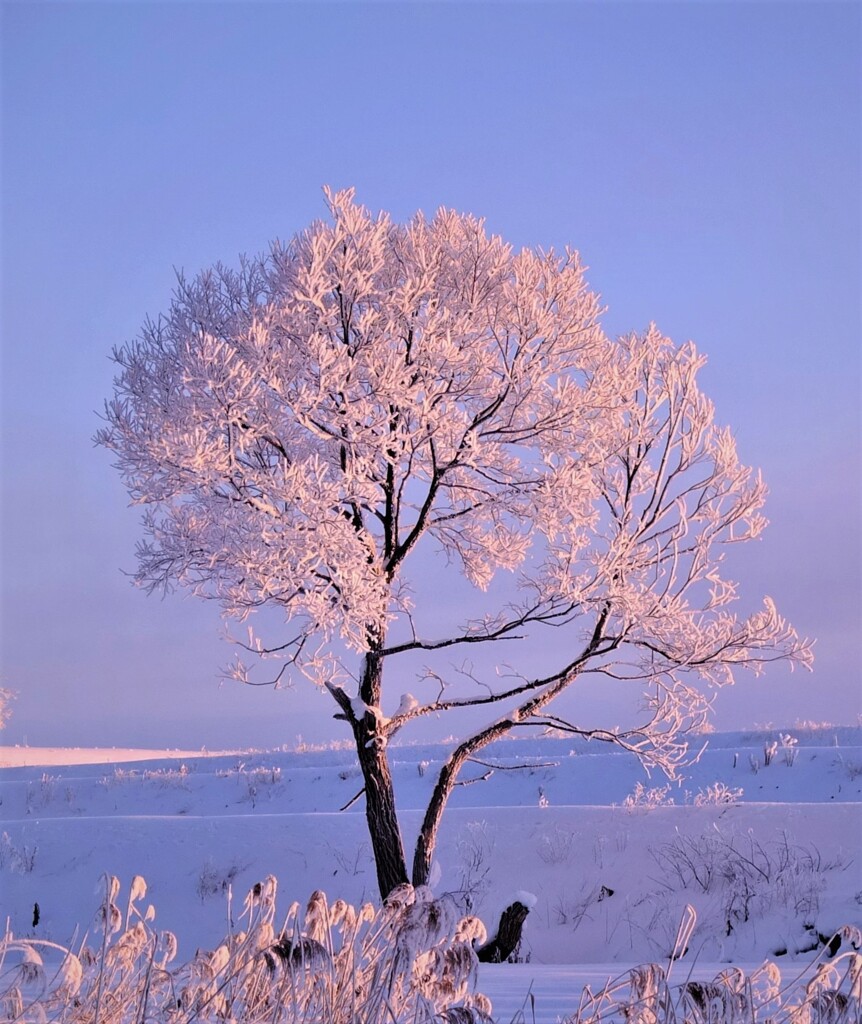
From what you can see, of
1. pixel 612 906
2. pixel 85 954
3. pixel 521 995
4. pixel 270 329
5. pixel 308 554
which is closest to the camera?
pixel 85 954

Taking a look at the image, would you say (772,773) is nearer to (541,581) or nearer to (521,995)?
(541,581)

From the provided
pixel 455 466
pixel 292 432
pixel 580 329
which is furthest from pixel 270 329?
pixel 580 329

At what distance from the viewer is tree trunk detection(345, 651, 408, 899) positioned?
11.1 metres

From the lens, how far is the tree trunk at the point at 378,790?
1112 centimetres

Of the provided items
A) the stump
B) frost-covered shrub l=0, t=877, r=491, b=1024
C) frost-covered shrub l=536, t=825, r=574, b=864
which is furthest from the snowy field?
frost-covered shrub l=0, t=877, r=491, b=1024

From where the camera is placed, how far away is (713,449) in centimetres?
1168

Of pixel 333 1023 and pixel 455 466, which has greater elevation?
pixel 455 466

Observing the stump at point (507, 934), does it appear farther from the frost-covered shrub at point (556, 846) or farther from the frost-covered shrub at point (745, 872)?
the frost-covered shrub at point (556, 846)

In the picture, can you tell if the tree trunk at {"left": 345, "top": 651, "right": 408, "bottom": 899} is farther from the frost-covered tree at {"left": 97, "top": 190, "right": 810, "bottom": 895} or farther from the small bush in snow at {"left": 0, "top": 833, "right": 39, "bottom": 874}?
the small bush in snow at {"left": 0, "top": 833, "right": 39, "bottom": 874}

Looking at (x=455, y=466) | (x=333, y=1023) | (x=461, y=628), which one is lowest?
(x=333, y=1023)

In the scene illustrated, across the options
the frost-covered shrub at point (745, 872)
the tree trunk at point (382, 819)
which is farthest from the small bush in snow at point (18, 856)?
the frost-covered shrub at point (745, 872)

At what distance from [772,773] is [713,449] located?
1235 centimetres

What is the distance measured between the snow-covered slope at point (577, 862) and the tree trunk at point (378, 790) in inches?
41.1

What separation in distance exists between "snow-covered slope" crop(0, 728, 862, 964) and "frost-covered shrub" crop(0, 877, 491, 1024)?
377 centimetres
